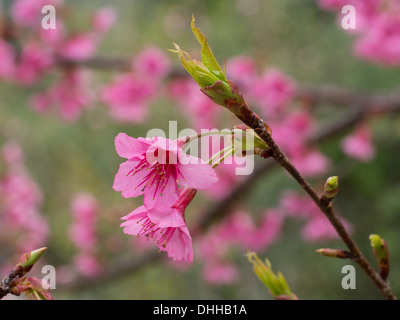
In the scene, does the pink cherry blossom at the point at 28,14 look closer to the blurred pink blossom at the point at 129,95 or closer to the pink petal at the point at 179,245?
the blurred pink blossom at the point at 129,95

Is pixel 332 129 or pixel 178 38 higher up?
pixel 178 38

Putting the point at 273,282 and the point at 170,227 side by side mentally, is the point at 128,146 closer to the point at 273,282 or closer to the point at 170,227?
the point at 170,227

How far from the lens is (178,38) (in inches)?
163

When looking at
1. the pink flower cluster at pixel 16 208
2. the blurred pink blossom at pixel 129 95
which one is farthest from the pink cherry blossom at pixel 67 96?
the pink flower cluster at pixel 16 208

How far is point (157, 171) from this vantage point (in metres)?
0.43

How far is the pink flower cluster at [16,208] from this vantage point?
2457 millimetres

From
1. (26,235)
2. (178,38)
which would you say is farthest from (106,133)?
(26,235)

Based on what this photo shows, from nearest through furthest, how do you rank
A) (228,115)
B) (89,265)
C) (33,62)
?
(33,62) → (89,265) → (228,115)

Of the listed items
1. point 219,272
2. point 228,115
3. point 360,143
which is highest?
point 228,115

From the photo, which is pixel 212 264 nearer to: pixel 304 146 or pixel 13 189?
pixel 304 146

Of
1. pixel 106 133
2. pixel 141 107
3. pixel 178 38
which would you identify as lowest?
pixel 141 107

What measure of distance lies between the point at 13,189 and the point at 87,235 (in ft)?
2.05

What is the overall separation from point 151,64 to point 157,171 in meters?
1.36

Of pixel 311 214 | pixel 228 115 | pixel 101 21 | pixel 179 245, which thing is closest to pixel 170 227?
pixel 179 245
